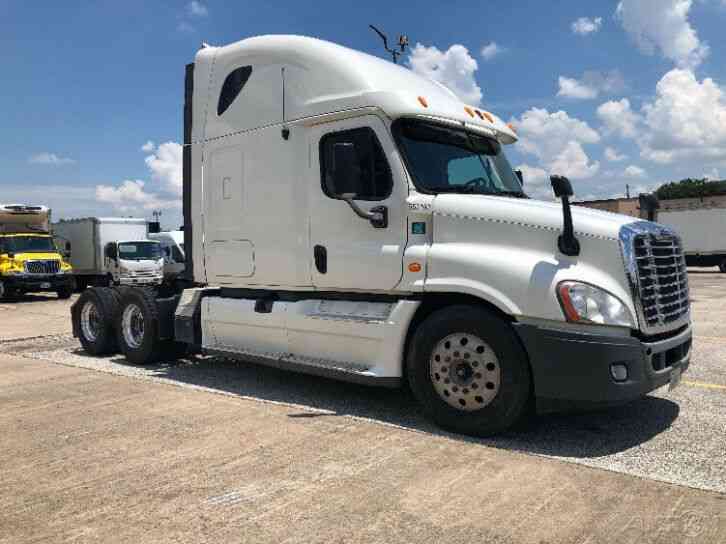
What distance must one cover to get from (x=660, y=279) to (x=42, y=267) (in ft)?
69.9

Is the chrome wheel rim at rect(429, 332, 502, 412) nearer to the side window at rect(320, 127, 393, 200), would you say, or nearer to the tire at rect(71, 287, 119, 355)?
the side window at rect(320, 127, 393, 200)

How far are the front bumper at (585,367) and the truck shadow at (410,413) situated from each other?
378 mm

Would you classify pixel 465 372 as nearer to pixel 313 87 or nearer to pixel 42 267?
pixel 313 87

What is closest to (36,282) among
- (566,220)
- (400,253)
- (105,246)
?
(105,246)

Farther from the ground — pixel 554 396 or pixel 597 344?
pixel 597 344

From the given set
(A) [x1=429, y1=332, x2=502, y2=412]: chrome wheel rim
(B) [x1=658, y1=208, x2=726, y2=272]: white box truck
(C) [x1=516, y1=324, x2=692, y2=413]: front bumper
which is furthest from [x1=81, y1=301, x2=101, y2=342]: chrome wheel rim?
(B) [x1=658, y1=208, x2=726, y2=272]: white box truck

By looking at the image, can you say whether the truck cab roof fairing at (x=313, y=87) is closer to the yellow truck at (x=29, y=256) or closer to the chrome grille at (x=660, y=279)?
the chrome grille at (x=660, y=279)

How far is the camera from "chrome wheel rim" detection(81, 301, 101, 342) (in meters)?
9.00

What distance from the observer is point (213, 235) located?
23.3 ft

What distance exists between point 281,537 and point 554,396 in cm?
231

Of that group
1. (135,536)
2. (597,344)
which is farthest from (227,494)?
(597,344)

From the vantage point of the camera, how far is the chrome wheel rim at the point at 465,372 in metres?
4.84

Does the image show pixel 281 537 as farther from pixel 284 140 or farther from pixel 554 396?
pixel 284 140

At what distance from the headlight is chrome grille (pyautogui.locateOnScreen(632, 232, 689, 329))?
19 centimetres
